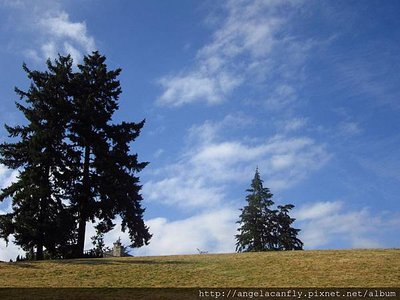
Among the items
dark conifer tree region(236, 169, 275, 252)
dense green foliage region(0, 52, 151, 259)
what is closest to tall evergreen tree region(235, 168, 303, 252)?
dark conifer tree region(236, 169, 275, 252)

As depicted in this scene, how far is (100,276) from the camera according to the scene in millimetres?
20703

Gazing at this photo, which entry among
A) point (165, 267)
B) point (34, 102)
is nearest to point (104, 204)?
point (34, 102)

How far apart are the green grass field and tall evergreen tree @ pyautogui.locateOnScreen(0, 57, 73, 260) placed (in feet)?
24.9

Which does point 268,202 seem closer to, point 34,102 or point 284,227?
point 284,227

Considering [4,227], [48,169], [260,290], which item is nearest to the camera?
[260,290]

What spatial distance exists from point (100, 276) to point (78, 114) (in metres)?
19.2

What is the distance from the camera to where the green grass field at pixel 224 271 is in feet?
60.4

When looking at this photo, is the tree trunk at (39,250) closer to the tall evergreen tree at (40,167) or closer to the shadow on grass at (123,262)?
the tall evergreen tree at (40,167)

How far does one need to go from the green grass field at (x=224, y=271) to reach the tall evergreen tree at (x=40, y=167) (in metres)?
7.58

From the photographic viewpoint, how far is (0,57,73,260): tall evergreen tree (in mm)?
31859

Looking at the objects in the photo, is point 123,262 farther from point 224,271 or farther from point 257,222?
point 257,222

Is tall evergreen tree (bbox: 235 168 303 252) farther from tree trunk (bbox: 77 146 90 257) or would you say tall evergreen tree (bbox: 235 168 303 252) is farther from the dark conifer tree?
tree trunk (bbox: 77 146 90 257)

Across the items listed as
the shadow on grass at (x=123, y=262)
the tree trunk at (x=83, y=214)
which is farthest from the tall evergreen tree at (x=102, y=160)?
the shadow on grass at (x=123, y=262)

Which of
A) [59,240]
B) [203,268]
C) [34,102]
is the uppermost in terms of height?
[34,102]
